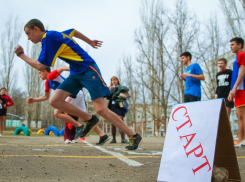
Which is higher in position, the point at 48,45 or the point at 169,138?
the point at 48,45

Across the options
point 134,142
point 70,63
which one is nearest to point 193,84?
point 134,142

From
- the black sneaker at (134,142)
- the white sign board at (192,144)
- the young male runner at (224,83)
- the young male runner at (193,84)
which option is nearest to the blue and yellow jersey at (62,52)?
A: the black sneaker at (134,142)

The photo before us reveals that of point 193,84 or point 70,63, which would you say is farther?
point 193,84

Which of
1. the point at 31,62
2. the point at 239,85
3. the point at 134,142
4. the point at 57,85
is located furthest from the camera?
the point at 57,85

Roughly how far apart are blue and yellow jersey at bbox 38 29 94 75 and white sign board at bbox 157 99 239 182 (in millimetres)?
1715

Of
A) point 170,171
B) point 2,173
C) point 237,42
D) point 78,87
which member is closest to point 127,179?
point 170,171

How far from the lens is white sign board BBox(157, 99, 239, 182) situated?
5.47 ft

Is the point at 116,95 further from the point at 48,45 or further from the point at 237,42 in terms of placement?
the point at 48,45

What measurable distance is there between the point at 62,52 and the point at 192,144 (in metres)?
2.14

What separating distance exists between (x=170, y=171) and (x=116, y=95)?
4.87 metres

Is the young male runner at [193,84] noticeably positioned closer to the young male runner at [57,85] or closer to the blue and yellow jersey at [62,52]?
the young male runner at [57,85]

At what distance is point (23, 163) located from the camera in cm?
267

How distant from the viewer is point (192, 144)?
5.87ft

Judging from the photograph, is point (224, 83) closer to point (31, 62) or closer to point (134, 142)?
point (134, 142)
